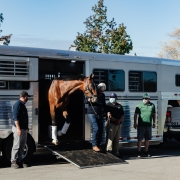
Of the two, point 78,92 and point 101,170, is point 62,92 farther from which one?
point 101,170

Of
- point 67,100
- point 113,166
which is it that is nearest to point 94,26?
point 67,100

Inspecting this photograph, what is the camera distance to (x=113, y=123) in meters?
11.5

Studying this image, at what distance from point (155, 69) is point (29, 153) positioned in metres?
4.84

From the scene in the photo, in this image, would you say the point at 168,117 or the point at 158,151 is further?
the point at 158,151

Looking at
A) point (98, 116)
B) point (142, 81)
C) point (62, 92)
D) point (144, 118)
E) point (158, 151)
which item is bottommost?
point (158, 151)

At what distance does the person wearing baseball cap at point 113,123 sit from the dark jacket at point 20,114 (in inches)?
105

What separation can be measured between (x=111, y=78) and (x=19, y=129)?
11.2 ft

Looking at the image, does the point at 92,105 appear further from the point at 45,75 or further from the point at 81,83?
the point at 45,75

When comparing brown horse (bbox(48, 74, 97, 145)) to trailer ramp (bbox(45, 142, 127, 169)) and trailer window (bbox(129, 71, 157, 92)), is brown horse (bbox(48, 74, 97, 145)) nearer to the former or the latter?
trailer ramp (bbox(45, 142, 127, 169))

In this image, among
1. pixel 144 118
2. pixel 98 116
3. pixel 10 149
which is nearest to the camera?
pixel 10 149

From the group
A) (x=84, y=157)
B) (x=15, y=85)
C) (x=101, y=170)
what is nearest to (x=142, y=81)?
(x=84, y=157)

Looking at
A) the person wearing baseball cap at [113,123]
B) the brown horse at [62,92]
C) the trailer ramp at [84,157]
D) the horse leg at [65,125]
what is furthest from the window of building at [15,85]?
the person wearing baseball cap at [113,123]

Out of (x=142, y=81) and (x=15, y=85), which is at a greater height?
(x=142, y=81)

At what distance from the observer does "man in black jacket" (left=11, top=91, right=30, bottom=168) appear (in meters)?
9.51
